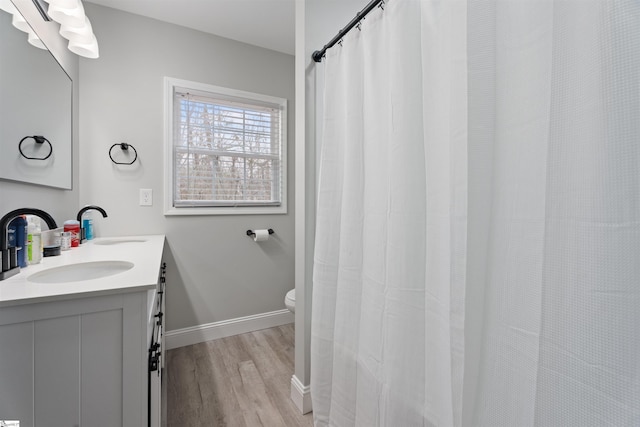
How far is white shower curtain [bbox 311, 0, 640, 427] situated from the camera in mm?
467

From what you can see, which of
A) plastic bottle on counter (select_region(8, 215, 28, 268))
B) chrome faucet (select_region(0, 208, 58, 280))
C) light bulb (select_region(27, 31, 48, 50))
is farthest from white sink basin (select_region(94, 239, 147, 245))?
light bulb (select_region(27, 31, 48, 50))

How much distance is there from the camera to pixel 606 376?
1.54ft

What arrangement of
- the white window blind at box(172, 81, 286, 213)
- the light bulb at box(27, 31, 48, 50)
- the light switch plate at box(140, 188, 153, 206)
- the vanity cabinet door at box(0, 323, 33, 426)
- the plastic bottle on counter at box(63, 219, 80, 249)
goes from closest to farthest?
the vanity cabinet door at box(0, 323, 33, 426) → the light bulb at box(27, 31, 48, 50) → the plastic bottle on counter at box(63, 219, 80, 249) → the light switch plate at box(140, 188, 153, 206) → the white window blind at box(172, 81, 286, 213)

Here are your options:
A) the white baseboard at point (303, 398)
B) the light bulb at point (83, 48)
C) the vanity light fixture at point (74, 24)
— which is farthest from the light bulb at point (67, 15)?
the white baseboard at point (303, 398)

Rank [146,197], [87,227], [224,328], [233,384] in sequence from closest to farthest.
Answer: [233,384]
[87,227]
[146,197]
[224,328]

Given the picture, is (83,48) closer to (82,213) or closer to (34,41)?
(34,41)

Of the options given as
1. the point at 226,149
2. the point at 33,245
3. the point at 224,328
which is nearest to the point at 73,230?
the point at 33,245

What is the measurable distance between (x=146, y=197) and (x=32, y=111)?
87 cm

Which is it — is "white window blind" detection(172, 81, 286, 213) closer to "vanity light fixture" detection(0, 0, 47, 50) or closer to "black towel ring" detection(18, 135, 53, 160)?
"black towel ring" detection(18, 135, 53, 160)

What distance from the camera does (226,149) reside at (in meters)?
2.36

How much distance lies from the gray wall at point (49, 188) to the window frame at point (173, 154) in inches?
21.0

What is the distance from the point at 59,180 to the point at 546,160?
7.24 feet

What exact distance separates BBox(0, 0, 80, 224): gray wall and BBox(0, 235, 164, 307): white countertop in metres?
0.29

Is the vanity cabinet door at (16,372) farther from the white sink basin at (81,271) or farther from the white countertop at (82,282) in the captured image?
the white sink basin at (81,271)
